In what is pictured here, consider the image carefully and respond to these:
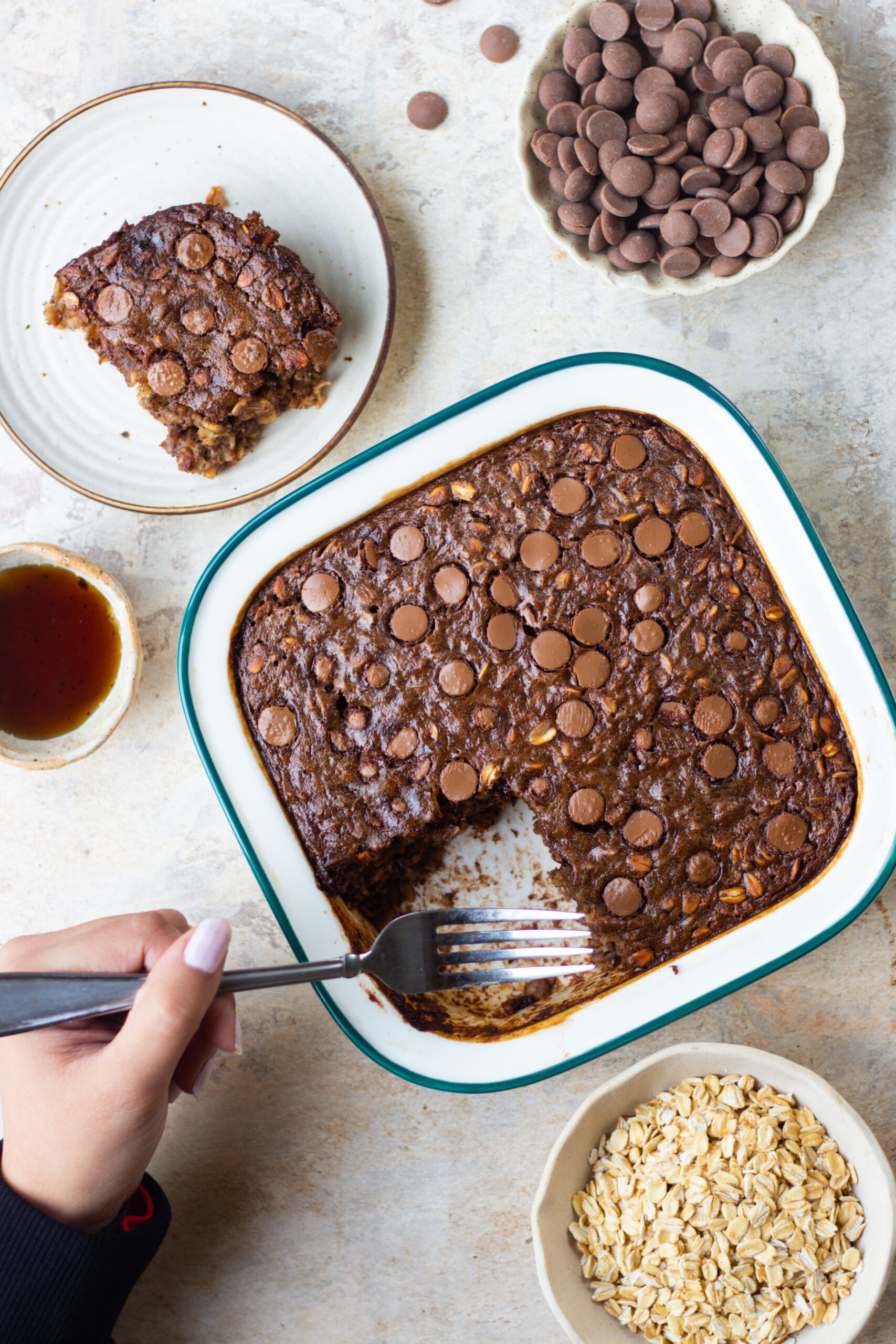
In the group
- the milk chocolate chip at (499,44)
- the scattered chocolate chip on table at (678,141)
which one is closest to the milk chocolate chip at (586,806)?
the scattered chocolate chip on table at (678,141)

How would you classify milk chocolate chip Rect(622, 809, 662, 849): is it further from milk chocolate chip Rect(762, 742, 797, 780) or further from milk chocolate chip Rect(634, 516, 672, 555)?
milk chocolate chip Rect(634, 516, 672, 555)

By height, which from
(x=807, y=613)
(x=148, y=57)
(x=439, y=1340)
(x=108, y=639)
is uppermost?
(x=148, y=57)

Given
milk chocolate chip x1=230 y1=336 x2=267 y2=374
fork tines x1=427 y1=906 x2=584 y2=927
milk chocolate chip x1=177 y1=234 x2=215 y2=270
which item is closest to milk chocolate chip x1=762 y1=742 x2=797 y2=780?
fork tines x1=427 y1=906 x2=584 y2=927

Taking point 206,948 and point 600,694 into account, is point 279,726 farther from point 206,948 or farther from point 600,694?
point 600,694

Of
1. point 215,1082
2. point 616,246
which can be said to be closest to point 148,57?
point 616,246

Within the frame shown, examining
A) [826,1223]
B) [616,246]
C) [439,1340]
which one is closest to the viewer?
[826,1223]

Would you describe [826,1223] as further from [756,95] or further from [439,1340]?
[756,95]

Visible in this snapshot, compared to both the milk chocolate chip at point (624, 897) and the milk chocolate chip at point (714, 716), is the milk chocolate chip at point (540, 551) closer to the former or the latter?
the milk chocolate chip at point (714, 716)
